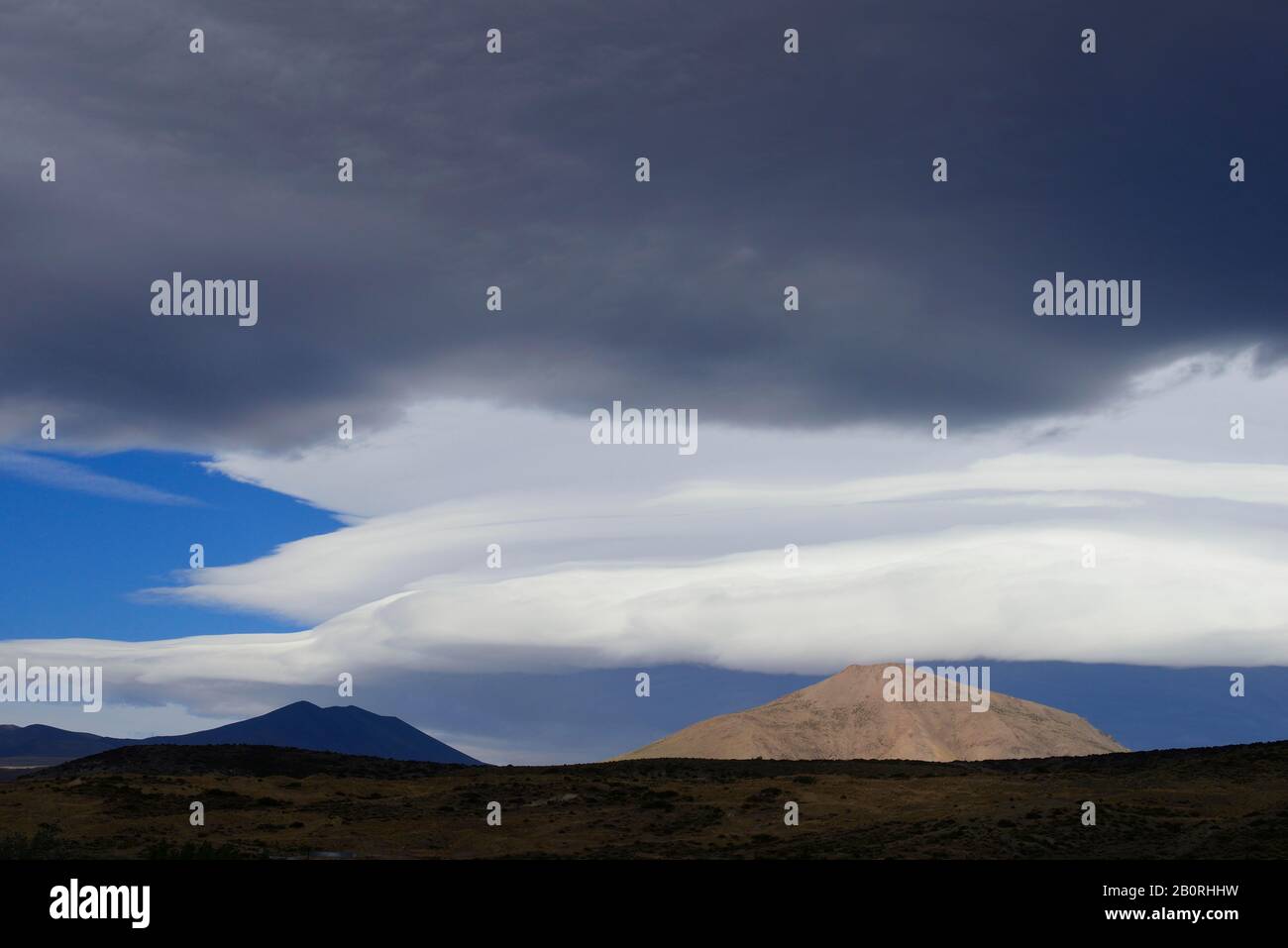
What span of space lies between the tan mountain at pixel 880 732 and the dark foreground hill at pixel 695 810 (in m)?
55.9

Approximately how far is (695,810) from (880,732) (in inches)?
3615

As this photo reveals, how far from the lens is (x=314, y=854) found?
147ft

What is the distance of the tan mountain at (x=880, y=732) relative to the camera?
459 ft

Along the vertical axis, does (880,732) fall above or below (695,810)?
below

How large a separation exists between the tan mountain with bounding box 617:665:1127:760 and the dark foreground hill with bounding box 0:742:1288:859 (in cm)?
5592

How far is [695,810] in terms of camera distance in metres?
59.2

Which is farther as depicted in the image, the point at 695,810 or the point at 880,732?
the point at 880,732

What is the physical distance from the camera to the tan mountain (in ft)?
459

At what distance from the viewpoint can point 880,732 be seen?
146 m
